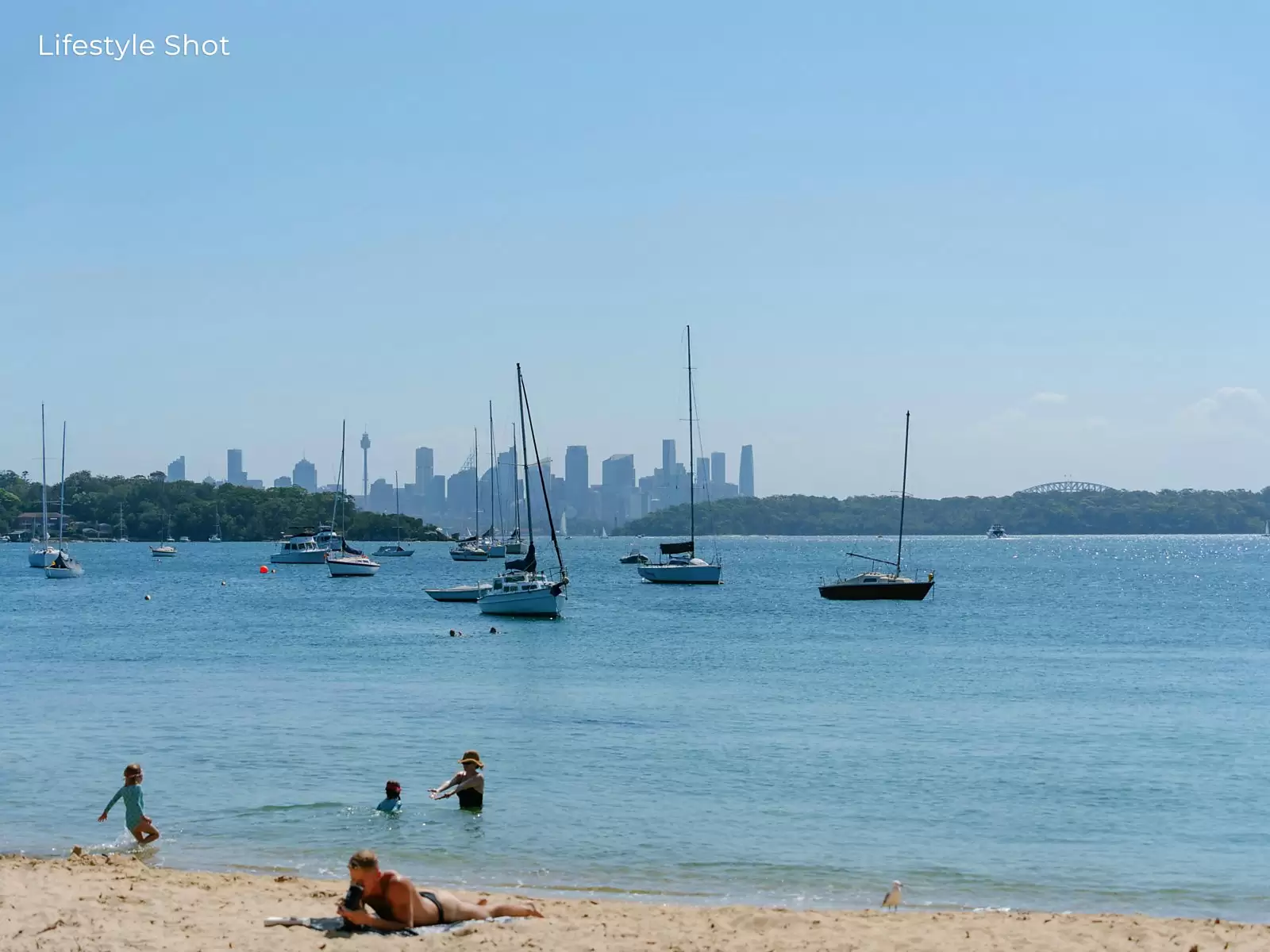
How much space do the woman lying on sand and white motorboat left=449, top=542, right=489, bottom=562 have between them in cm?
13259

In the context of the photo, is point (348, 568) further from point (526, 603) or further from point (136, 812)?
point (136, 812)

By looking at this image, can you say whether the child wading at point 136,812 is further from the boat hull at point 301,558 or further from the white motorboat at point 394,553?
the white motorboat at point 394,553

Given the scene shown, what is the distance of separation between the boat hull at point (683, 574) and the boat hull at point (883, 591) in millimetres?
16237

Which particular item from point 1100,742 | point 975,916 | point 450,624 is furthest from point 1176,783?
point 450,624

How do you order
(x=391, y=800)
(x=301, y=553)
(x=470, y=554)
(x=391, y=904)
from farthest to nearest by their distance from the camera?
1. (x=470, y=554)
2. (x=301, y=553)
3. (x=391, y=800)
4. (x=391, y=904)

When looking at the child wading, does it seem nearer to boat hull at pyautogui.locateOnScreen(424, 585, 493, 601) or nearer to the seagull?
the seagull

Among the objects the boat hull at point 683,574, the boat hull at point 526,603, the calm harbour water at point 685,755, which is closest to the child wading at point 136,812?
the calm harbour water at point 685,755

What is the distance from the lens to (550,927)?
47.6ft

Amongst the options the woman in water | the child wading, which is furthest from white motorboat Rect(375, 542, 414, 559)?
the child wading

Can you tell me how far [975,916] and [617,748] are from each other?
1343cm

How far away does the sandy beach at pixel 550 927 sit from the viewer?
1364 centimetres

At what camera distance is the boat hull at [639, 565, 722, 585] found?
323 ft

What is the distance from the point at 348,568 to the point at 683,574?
115 ft

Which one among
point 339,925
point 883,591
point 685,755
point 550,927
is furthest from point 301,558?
point 550,927
